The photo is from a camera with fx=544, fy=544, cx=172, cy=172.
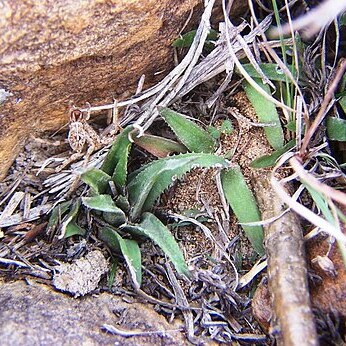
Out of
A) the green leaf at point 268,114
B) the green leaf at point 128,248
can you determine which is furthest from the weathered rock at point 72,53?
the green leaf at point 128,248

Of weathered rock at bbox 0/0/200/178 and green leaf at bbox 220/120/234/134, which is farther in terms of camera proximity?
green leaf at bbox 220/120/234/134

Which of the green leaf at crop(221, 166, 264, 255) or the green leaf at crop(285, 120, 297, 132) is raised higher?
the green leaf at crop(285, 120, 297, 132)

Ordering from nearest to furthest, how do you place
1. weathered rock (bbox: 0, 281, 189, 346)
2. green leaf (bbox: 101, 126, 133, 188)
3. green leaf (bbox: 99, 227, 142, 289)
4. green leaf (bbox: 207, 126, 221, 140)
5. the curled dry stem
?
1. the curled dry stem
2. weathered rock (bbox: 0, 281, 189, 346)
3. green leaf (bbox: 99, 227, 142, 289)
4. green leaf (bbox: 101, 126, 133, 188)
5. green leaf (bbox: 207, 126, 221, 140)

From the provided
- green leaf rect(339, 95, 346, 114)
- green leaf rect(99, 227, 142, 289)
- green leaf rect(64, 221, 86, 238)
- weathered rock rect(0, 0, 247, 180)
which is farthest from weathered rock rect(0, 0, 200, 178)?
green leaf rect(339, 95, 346, 114)

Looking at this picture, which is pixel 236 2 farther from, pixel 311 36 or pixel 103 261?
pixel 103 261

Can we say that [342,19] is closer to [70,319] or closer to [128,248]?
[128,248]

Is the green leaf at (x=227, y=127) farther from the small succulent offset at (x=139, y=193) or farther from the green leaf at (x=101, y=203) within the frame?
the green leaf at (x=101, y=203)

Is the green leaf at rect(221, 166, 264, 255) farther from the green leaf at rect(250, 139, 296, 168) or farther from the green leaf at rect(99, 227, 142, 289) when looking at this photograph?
the green leaf at rect(99, 227, 142, 289)
